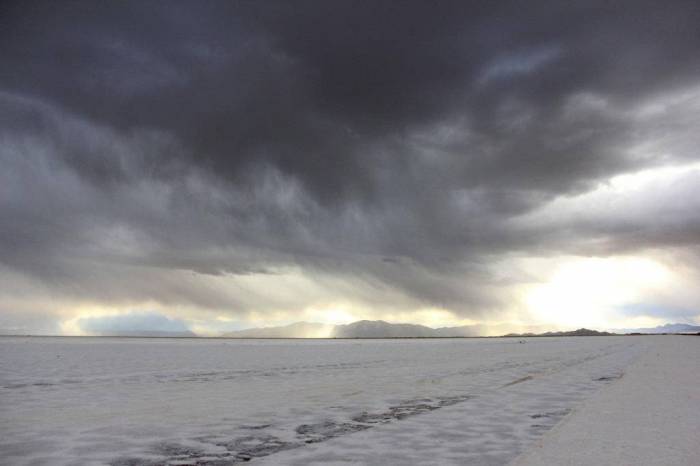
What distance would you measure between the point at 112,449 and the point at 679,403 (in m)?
11.7

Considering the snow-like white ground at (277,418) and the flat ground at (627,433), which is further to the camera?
the snow-like white ground at (277,418)

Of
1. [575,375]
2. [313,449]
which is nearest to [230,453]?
[313,449]

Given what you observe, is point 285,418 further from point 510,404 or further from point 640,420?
point 640,420

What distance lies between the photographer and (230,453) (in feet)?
24.6

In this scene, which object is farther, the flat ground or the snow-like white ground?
the snow-like white ground

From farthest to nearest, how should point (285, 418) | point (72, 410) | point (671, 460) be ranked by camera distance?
point (72, 410) → point (285, 418) → point (671, 460)

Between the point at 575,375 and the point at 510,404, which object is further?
the point at 575,375

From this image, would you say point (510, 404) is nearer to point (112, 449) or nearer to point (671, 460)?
point (671, 460)

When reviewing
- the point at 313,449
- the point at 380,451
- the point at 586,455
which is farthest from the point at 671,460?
the point at 313,449

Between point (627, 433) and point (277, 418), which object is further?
point (277, 418)

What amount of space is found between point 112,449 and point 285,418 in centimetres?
361

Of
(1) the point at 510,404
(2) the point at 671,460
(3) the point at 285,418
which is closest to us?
(2) the point at 671,460

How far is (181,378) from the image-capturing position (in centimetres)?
1945

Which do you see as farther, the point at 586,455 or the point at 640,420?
the point at 640,420
